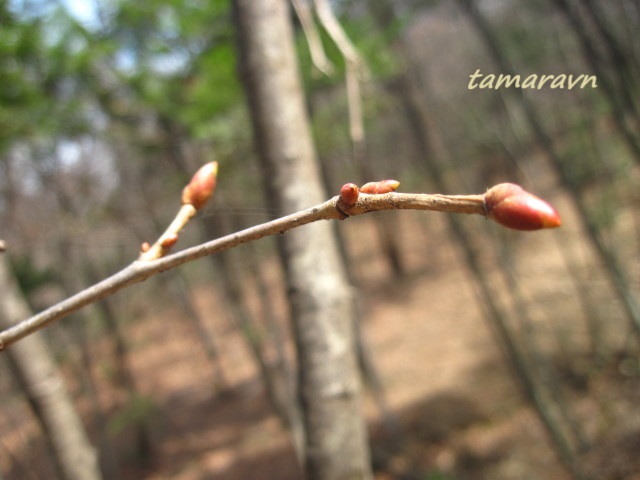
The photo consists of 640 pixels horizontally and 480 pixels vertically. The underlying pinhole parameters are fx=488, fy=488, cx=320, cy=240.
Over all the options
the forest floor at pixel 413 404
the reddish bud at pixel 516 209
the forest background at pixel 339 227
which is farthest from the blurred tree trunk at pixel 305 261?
the forest floor at pixel 413 404

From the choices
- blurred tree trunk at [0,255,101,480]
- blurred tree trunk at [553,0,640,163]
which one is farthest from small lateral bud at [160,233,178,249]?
blurred tree trunk at [553,0,640,163]

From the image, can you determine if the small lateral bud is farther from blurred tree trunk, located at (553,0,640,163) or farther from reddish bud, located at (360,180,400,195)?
blurred tree trunk, located at (553,0,640,163)

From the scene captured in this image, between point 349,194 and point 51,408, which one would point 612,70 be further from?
point 51,408

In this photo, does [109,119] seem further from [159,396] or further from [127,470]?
[159,396]

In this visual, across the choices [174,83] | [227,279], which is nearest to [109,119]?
[174,83]

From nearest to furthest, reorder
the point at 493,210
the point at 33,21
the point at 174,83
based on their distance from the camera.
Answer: the point at 493,210 → the point at 33,21 → the point at 174,83

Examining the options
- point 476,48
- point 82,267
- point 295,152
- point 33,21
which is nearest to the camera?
point 295,152

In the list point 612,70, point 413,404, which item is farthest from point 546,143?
point 413,404
